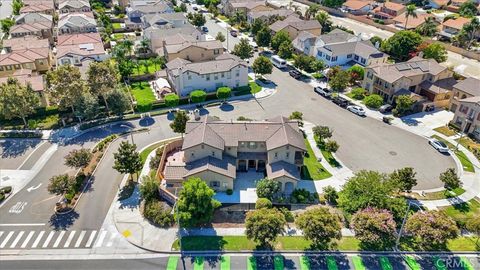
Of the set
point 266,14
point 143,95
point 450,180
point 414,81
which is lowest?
point 143,95

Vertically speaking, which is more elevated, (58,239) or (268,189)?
→ (268,189)

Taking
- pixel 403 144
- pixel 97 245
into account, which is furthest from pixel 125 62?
pixel 403 144

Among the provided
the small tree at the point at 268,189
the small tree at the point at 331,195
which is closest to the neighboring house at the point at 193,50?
the small tree at the point at 268,189

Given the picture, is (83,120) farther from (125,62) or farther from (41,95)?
(125,62)

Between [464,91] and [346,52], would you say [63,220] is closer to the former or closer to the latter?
[464,91]

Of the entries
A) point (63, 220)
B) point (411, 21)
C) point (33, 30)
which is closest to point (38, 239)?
point (63, 220)

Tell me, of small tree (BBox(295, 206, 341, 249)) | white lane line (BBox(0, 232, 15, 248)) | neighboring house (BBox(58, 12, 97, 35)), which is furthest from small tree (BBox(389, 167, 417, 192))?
neighboring house (BBox(58, 12, 97, 35))

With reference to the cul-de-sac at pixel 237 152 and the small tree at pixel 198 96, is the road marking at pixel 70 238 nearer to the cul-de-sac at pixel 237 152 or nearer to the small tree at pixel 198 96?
the cul-de-sac at pixel 237 152
